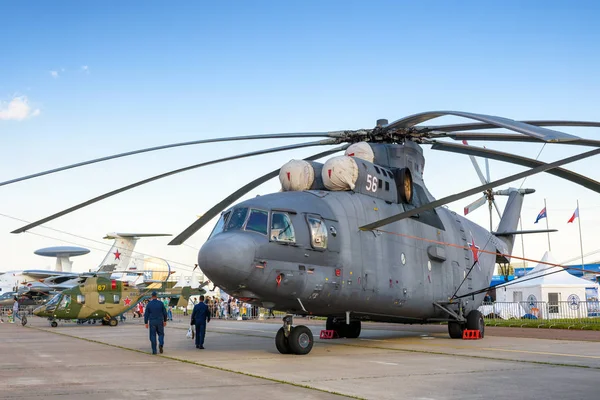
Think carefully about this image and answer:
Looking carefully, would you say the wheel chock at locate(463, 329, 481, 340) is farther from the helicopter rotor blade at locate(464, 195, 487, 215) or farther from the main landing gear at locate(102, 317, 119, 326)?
the main landing gear at locate(102, 317, 119, 326)

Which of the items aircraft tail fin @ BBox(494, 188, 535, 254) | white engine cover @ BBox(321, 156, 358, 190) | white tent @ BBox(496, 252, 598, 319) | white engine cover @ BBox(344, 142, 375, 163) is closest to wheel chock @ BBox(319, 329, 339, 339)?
white engine cover @ BBox(321, 156, 358, 190)

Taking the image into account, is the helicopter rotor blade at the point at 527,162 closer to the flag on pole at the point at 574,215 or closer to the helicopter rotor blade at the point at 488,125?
the helicopter rotor blade at the point at 488,125

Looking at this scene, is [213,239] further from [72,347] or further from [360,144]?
[72,347]

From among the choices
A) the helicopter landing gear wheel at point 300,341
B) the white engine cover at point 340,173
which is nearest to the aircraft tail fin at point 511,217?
the white engine cover at point 340,173

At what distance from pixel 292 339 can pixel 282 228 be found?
8.46 ft

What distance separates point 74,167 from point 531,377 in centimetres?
950

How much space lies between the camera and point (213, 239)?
12344 millimetres

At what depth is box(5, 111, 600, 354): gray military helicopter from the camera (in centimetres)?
1217

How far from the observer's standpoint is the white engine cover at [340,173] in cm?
1462

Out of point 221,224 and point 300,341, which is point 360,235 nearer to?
point 300,341

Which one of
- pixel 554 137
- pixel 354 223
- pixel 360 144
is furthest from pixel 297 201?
pixel 554 137

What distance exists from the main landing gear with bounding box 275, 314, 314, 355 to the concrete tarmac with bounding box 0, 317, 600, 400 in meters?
0.27

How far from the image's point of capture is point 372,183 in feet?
50.9

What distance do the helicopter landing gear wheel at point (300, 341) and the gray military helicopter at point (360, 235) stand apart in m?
0.02
